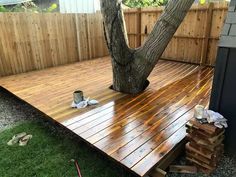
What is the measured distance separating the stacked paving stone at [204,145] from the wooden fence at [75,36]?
160 inches

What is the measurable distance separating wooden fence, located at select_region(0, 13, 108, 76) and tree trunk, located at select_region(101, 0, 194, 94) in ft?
10.4

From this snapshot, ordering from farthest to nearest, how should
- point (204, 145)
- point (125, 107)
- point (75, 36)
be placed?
point (75, 36) → point (125, 107) → point (204, 145)

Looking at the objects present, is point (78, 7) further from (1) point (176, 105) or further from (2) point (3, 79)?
(1) point (176, 105)

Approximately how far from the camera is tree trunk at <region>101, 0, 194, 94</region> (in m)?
3.29

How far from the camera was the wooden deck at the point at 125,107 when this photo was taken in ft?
7.74

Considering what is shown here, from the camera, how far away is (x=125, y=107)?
3.40 metres

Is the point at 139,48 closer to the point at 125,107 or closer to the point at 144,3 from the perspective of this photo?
the point at 125,107

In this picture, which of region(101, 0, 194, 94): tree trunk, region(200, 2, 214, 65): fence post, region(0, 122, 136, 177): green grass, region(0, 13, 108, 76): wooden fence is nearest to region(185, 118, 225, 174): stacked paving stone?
region(0, 122, 136, 177): green grass

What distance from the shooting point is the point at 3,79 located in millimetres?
5238

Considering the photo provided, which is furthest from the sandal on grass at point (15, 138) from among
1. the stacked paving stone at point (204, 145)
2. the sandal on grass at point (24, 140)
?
the stacked paving stone at point (204, 145)

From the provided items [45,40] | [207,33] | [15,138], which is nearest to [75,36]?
[45,40]

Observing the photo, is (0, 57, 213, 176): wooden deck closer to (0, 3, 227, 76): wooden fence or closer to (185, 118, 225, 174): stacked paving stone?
(185, 118, 225, 174): stacked paving stone

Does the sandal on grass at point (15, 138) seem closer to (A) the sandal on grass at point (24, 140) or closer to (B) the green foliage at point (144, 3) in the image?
(A) the sandal on grass at point (24, 140)

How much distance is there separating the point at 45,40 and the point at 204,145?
5371 millimetres
